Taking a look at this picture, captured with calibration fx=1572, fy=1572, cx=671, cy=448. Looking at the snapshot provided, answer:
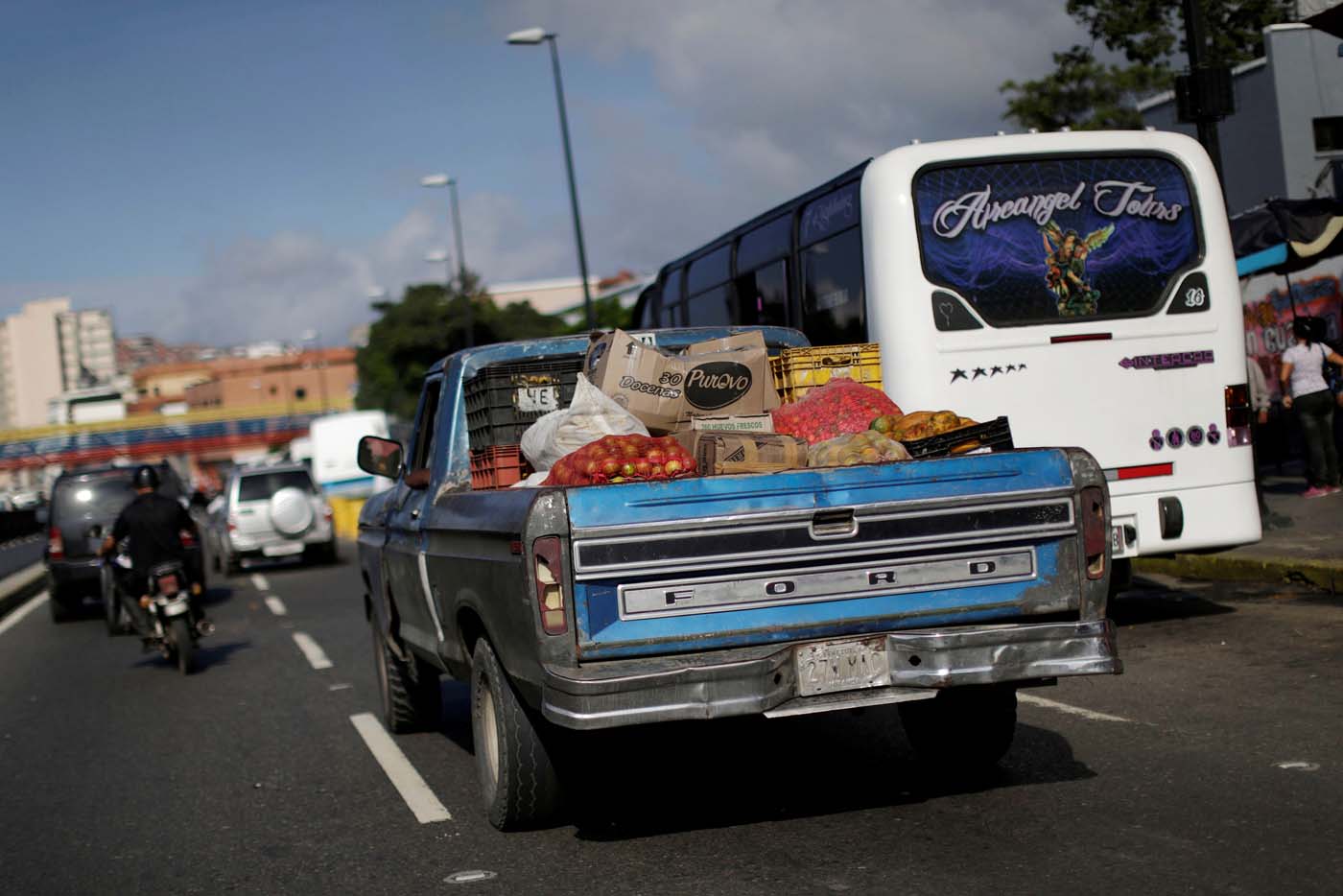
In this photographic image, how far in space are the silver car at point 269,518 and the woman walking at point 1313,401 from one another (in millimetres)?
15525

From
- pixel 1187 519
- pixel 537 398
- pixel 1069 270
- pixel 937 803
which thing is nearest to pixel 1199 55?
pixel 1069 270

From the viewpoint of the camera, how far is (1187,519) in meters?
9.97

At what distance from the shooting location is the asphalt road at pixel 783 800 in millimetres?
5207

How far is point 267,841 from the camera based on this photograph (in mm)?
6578

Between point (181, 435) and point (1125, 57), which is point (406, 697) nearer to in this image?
point (1125, 57)

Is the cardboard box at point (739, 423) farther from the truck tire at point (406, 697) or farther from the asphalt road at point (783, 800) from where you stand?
the truck tire at point (406, 697)

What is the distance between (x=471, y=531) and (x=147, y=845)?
2030 millimetres

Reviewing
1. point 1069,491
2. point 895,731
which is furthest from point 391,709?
point 1069,491

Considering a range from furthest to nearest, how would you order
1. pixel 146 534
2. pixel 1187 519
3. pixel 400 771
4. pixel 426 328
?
pixel 426 328 → pixel 146 534 → pixel 1187 519 → pixel 400 771

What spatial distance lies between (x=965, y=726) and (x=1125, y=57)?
32.4m

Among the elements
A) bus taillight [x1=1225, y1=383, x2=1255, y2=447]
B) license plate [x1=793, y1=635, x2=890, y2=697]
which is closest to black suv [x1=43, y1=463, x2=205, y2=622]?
bus taillight [x1=1225, y1=383, x2=1255, y2=447]

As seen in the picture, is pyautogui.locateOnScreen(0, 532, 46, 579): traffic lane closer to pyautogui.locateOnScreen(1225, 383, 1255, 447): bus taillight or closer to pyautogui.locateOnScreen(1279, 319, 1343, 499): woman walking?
pyautogui.locateOnScreen(1279, 319, 1343, 499): woman walking

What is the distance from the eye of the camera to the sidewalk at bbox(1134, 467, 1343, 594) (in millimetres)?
11320

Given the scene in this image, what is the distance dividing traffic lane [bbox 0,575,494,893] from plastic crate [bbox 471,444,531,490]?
1514 mm
